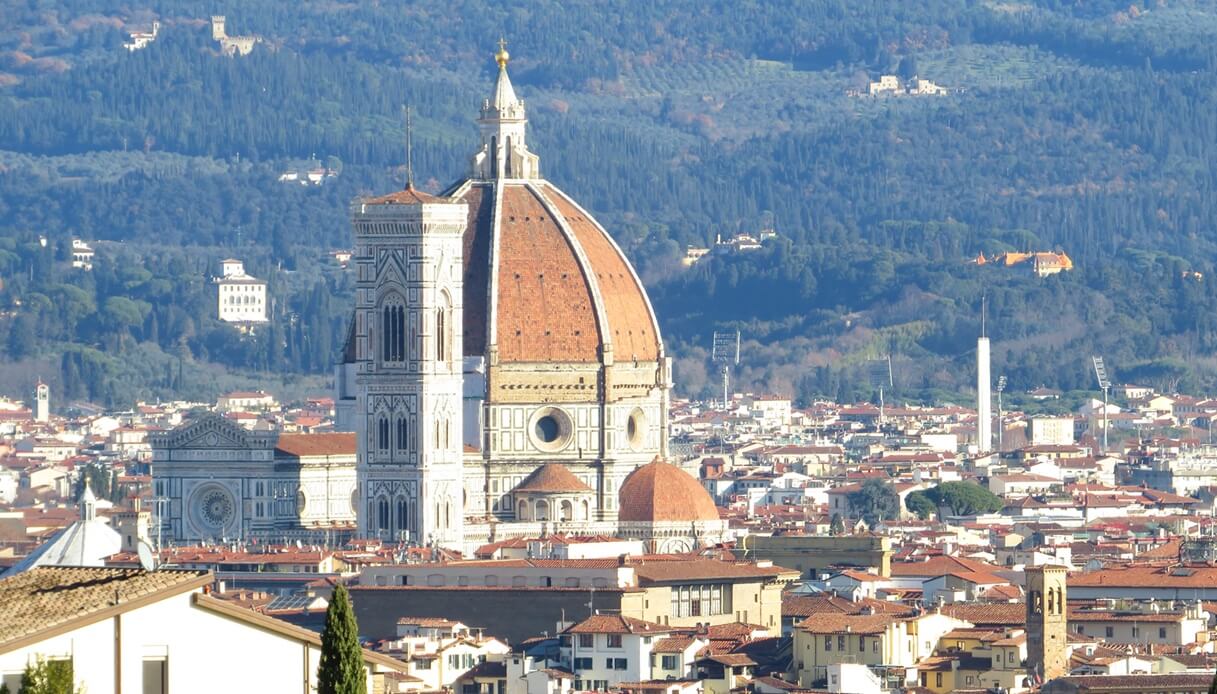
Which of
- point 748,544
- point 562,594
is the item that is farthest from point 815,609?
point 748,544

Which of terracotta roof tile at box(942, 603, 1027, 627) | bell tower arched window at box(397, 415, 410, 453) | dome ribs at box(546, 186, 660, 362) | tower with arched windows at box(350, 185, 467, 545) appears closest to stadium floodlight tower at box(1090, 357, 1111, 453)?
dome ribs at box(546, 186, 660, 362)

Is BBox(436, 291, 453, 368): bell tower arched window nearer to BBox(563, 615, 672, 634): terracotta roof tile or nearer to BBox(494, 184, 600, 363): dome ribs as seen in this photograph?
BBox(494, 184, 600, 363): dome ribs

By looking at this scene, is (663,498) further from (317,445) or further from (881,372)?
(881,372)

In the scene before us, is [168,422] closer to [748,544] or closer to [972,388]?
[972,388]

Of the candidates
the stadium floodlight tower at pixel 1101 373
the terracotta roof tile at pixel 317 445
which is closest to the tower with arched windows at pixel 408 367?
the terracotta roof tile at pixel 317 445

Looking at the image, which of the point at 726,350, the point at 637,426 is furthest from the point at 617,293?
the point at 726,350

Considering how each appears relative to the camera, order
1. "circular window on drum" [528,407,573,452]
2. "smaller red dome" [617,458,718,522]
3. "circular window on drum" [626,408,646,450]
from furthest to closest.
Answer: "circular window on drum" [626,408,646,450], "circular window on drum" [528,407,573,452], "smaller red dome" [617,458,718,522]

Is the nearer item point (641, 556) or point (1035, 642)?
point (1035, 642)
